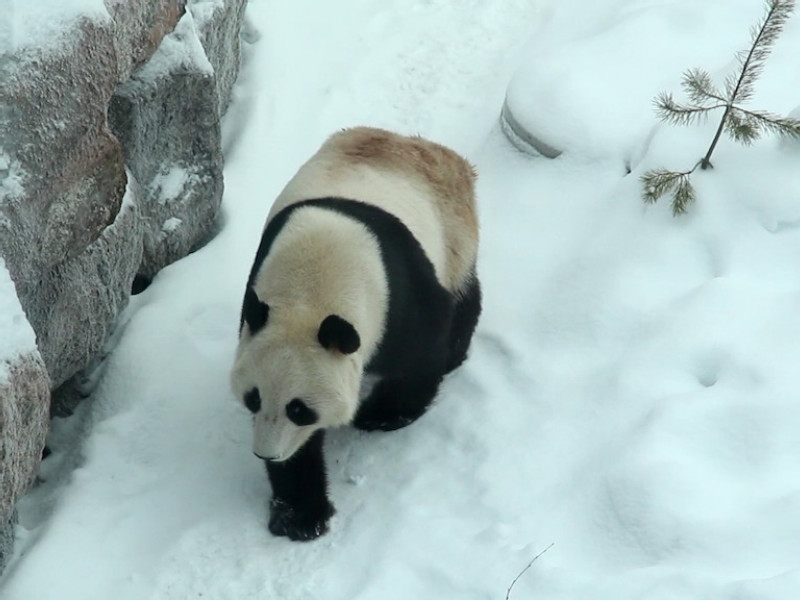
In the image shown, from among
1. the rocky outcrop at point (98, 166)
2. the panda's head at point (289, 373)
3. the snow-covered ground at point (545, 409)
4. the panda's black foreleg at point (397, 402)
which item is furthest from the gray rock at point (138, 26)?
the panda's black foreleg at point (397, 402)

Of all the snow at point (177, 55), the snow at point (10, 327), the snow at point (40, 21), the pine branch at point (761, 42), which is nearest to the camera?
the snow at point (10, 327)

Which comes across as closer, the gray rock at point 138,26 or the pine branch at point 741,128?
the gray rock at point 138,26

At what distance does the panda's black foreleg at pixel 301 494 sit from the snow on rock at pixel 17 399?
0.86 m

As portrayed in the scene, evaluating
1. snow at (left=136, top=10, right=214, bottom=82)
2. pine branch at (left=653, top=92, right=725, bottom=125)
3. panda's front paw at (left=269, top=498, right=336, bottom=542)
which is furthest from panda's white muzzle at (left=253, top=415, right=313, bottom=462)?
pine branch at (left=653, top=92, right=725, bottom=125)

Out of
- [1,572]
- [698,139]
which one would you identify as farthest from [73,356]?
[698,139]

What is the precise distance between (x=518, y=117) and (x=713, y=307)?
1626 mm

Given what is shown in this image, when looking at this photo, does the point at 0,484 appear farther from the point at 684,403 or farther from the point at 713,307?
the point at 713,307

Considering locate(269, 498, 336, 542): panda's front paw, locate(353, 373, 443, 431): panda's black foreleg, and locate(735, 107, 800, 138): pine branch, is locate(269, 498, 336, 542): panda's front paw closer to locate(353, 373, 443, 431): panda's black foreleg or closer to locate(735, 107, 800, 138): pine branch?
locate(353, 373, 443, 431): panda's black foreleg

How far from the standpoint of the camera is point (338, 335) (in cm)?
345

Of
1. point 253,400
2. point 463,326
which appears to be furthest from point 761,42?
point 253,400

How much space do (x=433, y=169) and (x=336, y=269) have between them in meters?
1.03

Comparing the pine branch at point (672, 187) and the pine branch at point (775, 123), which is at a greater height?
the pine branch at point (775, 123)

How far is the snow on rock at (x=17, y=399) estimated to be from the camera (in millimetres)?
3201

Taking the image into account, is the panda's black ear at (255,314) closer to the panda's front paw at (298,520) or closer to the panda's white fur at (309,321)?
the panda's white fur at (309,321)
